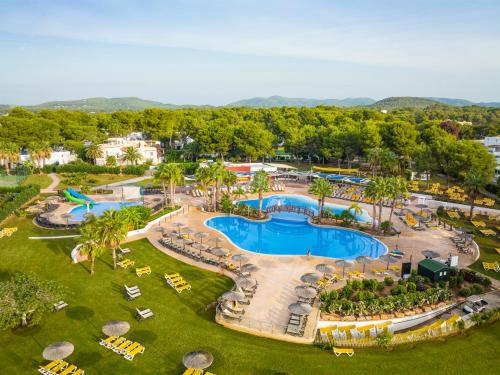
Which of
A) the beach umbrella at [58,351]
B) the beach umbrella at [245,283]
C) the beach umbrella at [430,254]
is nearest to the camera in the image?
the beach umbrella at [58,351]

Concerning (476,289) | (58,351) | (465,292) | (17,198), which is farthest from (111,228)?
(476,289)

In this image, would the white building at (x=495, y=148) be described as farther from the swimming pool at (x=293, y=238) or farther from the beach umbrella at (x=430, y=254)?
the beach umbrella at (x=430, y=254)

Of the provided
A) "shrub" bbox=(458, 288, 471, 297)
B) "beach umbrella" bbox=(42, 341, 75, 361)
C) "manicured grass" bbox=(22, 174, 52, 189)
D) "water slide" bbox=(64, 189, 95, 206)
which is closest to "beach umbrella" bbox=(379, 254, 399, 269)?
"shrub" bbox=(458, 288, 471, 297)

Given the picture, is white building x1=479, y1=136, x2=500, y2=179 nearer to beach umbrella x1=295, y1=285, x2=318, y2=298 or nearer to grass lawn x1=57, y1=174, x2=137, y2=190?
beach umbrella x1=295, y1=285, x2=318, y2=298

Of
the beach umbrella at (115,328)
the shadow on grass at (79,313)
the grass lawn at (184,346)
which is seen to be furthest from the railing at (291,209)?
the beach umbrella at (115,328)

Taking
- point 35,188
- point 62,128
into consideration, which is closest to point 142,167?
point 35,188

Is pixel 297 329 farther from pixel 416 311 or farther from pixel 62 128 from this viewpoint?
pixel 62 128
